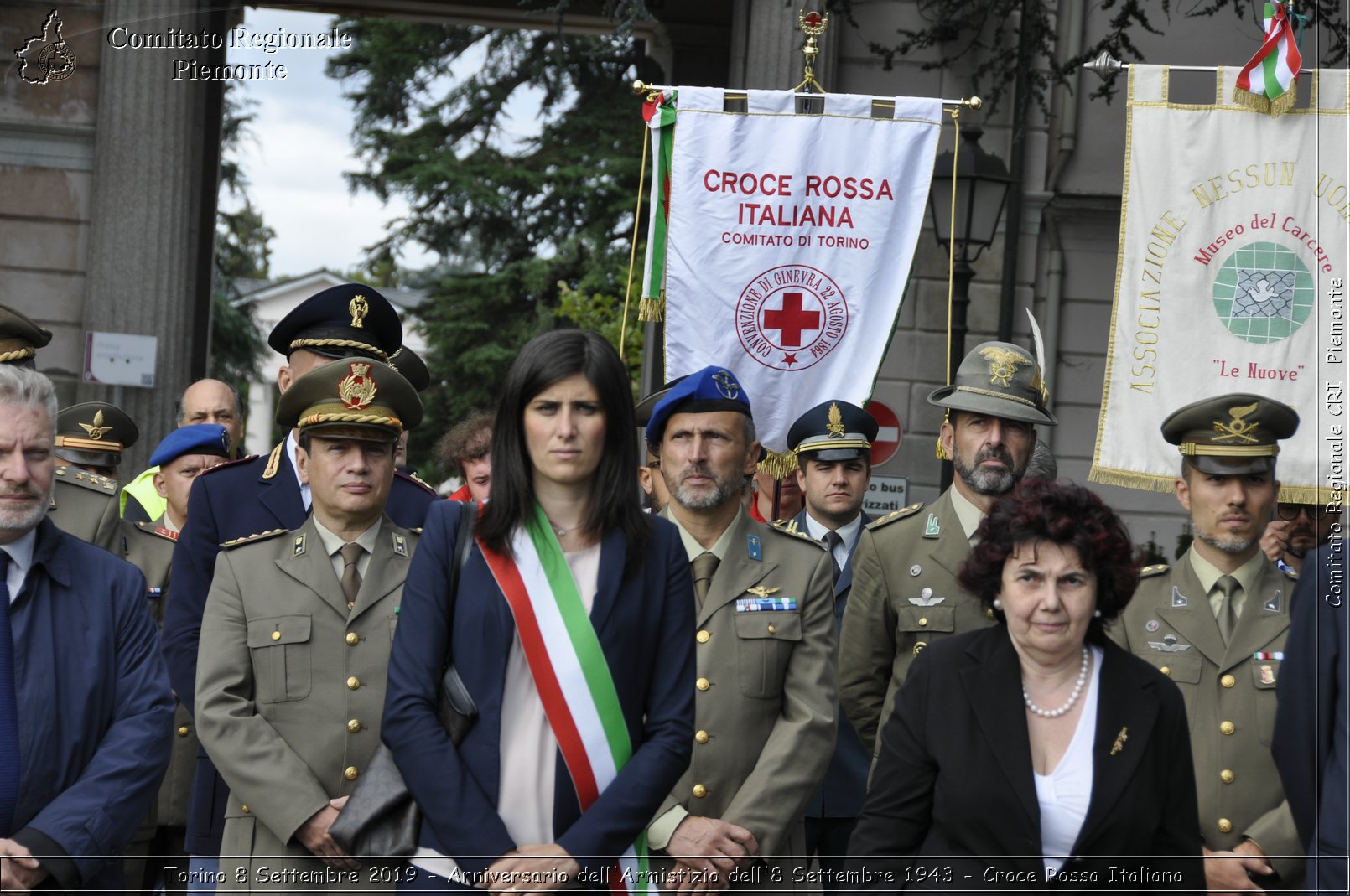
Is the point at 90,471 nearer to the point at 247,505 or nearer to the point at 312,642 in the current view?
the point at 247,505

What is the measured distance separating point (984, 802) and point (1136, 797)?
38cm

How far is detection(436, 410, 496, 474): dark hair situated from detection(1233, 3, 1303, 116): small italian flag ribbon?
14.2 feet

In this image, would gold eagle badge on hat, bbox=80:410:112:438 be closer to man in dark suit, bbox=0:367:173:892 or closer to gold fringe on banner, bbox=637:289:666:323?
gold fringe on banner, bbox=637:289:666:323

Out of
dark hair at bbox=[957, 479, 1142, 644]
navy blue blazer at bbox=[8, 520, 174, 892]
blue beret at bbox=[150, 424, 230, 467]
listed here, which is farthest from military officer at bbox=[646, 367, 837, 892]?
blue beret at bbox=[150, 424, 230, 467]

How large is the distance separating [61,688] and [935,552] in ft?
9.90

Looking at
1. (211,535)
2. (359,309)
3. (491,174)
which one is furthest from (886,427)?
(491,174)

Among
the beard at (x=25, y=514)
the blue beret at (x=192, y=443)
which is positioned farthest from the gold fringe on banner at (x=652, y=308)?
the beard at (x=25, y=514)

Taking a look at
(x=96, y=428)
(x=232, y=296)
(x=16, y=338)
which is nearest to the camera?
(x=16, y=338)

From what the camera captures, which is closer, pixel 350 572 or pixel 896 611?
pixel 350 572

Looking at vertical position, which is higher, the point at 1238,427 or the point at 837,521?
the point at 1238,427

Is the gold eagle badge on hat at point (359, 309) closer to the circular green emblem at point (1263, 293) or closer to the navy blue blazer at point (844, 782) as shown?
the navy blue blazer at point (844, 782)

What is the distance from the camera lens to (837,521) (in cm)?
680

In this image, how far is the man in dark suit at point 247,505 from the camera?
5.18 m

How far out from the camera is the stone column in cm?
1205
